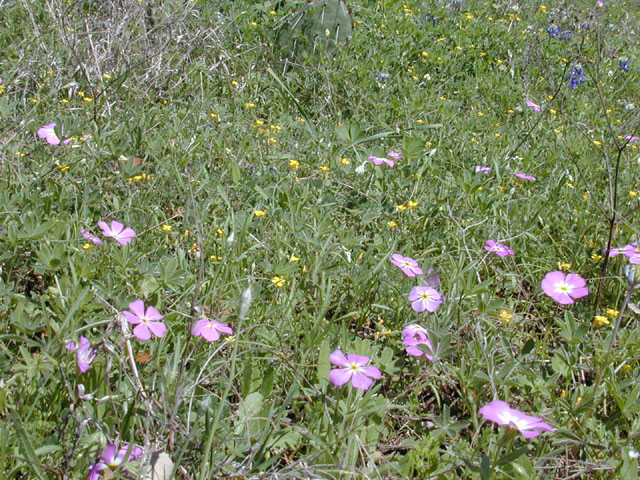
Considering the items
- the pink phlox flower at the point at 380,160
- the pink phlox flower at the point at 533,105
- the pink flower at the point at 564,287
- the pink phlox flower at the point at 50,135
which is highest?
the pink phlox flower at the point at 50,135

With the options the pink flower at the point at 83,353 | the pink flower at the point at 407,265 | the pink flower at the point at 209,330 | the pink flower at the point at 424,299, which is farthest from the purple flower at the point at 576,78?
the pink flower at the point at 83,353

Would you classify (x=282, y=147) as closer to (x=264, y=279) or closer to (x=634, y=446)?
(x=264, y=279)

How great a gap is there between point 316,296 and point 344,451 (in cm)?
72

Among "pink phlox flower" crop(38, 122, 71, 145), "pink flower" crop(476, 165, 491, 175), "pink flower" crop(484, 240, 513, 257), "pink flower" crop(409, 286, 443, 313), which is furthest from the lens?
"pink flower" crop(476, 165, 491, 175)

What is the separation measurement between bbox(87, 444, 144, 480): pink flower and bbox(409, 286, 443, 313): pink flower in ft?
3.13

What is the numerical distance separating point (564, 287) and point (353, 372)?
0.91 meters

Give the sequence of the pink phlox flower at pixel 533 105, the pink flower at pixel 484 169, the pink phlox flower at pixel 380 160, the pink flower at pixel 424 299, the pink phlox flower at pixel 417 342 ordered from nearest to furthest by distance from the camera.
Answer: the pink phlox flower at pixel 417 342 < the pink flower at pixel 424 299 < the pink phlox flower at pixel 380 160 < the pink flower at pixel 484 169 < the pink phlox flower at pixel 533 105

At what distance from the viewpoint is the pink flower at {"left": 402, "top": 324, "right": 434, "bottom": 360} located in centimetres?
184

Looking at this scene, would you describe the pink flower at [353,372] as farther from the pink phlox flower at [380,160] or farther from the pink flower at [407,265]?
the pink phlox flower at [380,160]

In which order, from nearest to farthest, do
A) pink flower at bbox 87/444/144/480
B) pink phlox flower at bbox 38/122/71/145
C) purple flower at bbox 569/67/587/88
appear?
pink flower at bbox 87/444/144/480, pink phlox flower at bbox 38/122/71/145, purple flower at bbox 569/67/587/88

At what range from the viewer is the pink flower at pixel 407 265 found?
2166mm

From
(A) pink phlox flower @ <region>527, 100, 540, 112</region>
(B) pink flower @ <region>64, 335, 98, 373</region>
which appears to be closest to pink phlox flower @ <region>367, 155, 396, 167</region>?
(A) pink phlox flower @ <region>527, 100, 540, 112</region>

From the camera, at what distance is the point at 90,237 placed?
2.23 meters

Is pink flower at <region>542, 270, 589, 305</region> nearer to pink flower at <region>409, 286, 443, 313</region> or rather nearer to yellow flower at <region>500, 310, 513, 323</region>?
yellow flower at <region>500, 310, 513, 323</region>
